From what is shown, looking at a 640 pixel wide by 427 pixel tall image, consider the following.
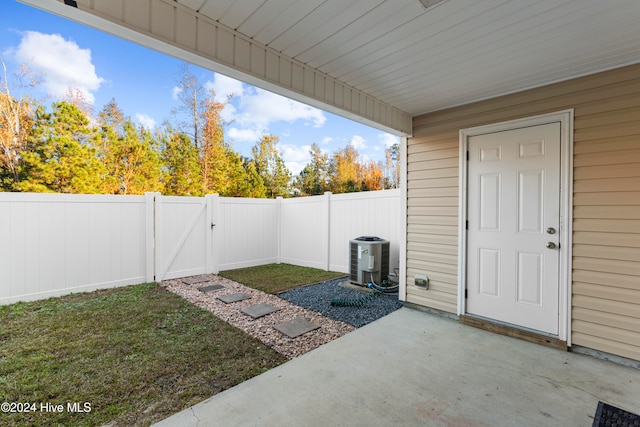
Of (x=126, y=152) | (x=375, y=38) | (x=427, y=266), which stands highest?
(x=126, y=152)

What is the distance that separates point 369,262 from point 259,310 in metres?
1.89

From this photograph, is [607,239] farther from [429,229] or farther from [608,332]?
[429,229]

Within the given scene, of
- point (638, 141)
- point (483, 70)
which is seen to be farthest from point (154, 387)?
point (638, 141)

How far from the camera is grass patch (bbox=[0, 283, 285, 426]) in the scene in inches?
71.7

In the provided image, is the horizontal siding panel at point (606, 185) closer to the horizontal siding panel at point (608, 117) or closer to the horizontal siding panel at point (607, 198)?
the horizontal siding panel at point (607, 198)

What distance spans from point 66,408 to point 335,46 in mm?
3042

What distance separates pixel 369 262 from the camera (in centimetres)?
454

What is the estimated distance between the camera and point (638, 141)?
234 centimetres

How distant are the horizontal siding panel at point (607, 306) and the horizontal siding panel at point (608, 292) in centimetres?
3

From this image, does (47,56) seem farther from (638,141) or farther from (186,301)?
(638,141)

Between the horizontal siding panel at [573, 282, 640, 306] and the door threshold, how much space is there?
1.68 feet

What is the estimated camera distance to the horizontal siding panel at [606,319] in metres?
2.36

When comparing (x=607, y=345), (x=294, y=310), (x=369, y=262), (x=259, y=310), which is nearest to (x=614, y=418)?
(x=607, y=345)

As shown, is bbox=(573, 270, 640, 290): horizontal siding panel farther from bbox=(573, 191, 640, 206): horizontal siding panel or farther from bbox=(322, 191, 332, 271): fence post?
bbox=(322, 191, 332, 271): fence post
